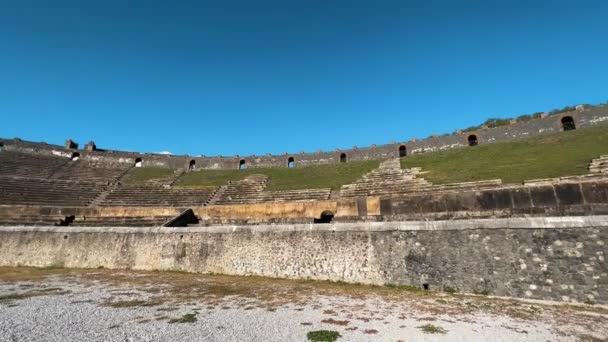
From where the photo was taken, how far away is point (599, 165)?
49.0 feet

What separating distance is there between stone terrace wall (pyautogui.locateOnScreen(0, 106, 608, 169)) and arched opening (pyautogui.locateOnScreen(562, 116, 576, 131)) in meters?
0.31

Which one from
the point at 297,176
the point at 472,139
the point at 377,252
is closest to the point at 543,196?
the point at 377,252

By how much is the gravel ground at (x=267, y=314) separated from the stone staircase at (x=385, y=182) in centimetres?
1170

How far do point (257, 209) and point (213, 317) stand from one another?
1400 cm

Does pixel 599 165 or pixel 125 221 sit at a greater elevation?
pixel 599 165

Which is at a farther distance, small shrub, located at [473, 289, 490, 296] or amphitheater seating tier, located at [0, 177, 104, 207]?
amphitheater seating tier, located at [0, 177, 104, 207]

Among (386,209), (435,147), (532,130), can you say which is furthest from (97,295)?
(532,130)

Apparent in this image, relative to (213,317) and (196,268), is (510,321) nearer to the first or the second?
(213,317)

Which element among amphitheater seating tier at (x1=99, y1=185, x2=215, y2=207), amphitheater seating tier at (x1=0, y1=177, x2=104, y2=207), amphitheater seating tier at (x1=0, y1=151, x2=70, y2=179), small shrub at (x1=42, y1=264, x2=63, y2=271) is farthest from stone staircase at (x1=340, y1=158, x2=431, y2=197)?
amphitheater seating tier at (x1=0, y1=151, x2=70, y2=179)

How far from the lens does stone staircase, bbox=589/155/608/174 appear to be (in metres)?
14.2

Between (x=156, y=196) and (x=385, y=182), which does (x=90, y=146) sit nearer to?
(x=156, y=196)

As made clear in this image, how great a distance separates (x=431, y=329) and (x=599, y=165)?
638 inches

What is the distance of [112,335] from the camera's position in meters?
4.68

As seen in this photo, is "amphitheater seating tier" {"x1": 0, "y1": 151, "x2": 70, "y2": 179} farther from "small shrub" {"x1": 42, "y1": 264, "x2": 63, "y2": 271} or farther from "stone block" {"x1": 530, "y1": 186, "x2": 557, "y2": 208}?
"stone block" {"x1": 530, "y1": 186, "x2": 557, "y2": 208}
